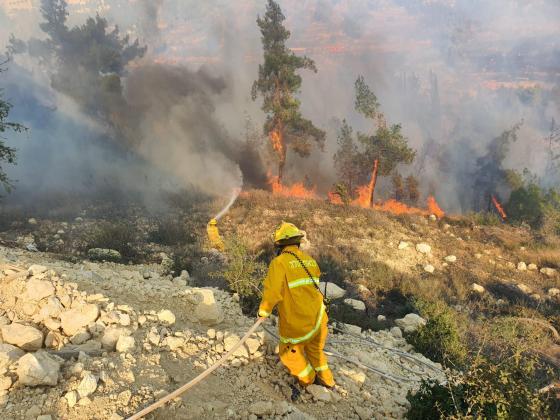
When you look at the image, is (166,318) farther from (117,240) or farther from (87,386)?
(117,240)

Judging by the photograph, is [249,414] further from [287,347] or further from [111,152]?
[111,152]

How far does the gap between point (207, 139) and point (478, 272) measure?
19.7 m

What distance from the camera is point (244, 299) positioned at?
6.27 metres

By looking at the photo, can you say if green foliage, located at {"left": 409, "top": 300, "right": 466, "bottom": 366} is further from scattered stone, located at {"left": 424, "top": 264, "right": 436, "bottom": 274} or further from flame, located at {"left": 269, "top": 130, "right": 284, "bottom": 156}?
flame, located at {"left": 269, "top": 130, "right": 284, "bottom": 156}

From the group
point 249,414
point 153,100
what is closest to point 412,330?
point 249,414

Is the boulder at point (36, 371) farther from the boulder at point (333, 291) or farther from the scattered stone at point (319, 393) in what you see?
the boulder at point (333, 291)

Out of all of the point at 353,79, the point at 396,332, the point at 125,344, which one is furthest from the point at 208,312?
the point at 353,79

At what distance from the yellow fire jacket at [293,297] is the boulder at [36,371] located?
5.62 feet

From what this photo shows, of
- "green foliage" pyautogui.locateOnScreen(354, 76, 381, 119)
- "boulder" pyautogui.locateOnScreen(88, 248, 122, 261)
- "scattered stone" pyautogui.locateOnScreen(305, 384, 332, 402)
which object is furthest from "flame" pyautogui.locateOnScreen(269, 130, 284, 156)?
"scattered stone" pyautogui.locateOnScreen(305, 384, 332, 402)

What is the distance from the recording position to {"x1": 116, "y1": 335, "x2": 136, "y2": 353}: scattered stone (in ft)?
11.6

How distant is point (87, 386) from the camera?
112 inches

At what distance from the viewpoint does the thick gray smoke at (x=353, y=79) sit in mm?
25656

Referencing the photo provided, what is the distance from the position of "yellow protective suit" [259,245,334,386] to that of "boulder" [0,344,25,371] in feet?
6.63

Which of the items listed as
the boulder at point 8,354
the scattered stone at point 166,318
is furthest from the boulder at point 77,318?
the scattered stone at point 166,318
